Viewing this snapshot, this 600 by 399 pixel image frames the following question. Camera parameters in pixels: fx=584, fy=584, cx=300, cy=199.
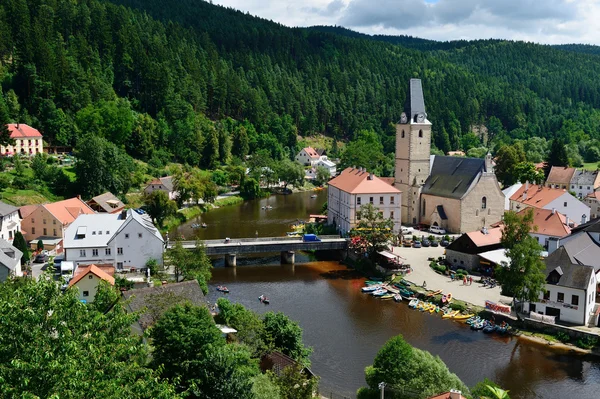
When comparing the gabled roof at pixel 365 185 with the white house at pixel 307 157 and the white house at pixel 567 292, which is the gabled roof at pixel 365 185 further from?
the white house at pixel 307 157

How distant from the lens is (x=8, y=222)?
45.9 m

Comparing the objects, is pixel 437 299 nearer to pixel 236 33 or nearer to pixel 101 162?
pixel 101 162

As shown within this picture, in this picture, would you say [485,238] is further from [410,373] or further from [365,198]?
[410,373]

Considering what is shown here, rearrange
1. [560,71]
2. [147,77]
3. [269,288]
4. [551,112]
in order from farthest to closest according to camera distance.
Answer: [560,71] < [551,112] < [147,77] < [269,288]

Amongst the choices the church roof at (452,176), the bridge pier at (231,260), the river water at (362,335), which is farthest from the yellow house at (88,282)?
the church roof at (452,176)

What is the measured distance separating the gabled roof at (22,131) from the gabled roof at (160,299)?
152 feet

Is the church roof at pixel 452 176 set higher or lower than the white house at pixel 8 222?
higher

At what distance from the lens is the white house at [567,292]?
107ft

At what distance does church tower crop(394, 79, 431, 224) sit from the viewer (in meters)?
58.6

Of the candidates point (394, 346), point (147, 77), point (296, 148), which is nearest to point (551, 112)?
point (296, 148)

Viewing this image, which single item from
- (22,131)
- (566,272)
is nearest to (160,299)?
(566,272)

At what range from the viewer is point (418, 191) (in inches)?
2322

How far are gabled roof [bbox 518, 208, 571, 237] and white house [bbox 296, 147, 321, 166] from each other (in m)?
62.0

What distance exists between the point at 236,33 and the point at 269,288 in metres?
133
